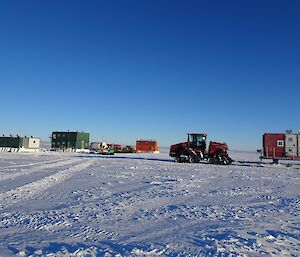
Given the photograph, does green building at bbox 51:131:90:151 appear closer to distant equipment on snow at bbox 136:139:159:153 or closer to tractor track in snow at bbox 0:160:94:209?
distant equipment on snow at bbox 136:139:159:153

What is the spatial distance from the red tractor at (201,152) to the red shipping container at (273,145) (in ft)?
10.4

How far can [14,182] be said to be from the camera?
10.6 metres

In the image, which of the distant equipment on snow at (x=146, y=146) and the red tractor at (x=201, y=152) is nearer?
the red tractor at (x=201, y=152)

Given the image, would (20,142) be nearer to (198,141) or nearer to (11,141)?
(11,141)

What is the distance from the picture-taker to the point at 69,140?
61594 mm

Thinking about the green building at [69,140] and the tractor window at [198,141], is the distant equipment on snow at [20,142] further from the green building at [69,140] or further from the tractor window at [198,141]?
the tractor window at [198,141]

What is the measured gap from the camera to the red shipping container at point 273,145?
2345 centimetres

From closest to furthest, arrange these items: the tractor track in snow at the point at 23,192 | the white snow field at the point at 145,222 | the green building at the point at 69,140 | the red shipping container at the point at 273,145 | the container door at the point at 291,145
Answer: the white snow field at the point at 145,222, the tractor track in snow at the point at 23,192, the container door at the point at 291,145, the red shipping container at the point at 273,145, the green building at the point at 69,140

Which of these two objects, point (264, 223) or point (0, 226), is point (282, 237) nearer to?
point (264, 223)

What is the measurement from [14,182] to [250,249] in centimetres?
917

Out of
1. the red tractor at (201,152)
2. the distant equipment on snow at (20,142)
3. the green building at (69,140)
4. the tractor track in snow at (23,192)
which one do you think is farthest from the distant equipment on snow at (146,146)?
the tractor track in snow at (23,192)

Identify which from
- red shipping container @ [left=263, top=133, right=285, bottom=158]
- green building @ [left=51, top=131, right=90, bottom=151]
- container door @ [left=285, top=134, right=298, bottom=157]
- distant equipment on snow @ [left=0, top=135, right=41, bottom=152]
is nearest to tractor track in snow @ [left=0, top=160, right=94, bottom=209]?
red shipping container @ [left=263, top=133, right=285, bottom=158]

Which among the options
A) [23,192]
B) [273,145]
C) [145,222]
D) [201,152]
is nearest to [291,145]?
[273,145]

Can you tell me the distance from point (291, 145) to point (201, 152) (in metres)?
7.31
